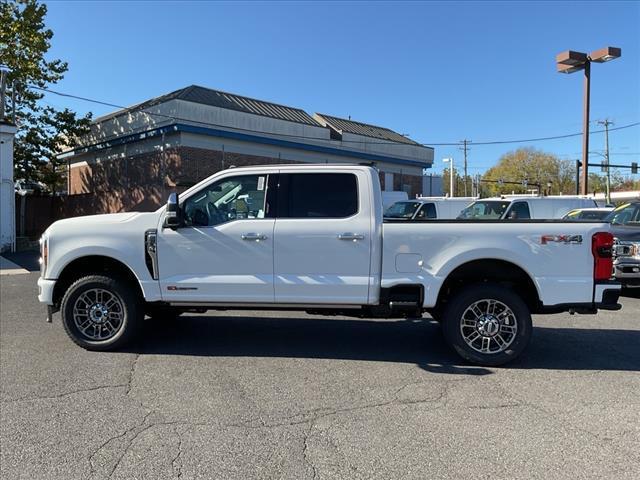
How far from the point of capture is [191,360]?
567 centimetres

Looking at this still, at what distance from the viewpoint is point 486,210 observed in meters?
15.9

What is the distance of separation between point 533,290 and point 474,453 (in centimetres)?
261

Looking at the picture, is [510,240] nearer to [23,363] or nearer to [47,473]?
[47,473]

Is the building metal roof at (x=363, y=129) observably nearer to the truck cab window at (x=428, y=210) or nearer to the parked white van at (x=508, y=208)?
the truck cab window at (x=428, y=210)

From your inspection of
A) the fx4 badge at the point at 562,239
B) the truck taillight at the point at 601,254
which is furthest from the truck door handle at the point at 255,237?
the truck taillight at the point at 601,254

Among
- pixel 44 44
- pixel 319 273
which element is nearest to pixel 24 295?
pixel 319 273

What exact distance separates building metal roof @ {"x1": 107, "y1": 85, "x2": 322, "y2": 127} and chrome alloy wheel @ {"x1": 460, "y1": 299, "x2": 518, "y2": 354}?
89.1ft

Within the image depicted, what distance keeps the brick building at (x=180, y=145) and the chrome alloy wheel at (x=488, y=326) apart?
19.4 meters

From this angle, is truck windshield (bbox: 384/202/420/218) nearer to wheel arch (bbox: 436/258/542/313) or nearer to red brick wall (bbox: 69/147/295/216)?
red brick wall (bbox: 69/147/295/216)

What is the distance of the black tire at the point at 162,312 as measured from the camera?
20.1ft

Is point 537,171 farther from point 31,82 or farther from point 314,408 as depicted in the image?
point 314,408

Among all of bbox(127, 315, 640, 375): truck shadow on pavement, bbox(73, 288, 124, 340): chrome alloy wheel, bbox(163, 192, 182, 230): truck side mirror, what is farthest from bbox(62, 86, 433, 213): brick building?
bbox(163, 192, 182, 230): truck side mirror

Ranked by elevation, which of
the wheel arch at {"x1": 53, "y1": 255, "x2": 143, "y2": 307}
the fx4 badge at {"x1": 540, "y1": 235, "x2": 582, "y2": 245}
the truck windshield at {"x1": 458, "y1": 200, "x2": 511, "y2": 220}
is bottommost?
the wheel arch at {"x1": 53, "y1": 255, "x2": 143, "y2": 307}

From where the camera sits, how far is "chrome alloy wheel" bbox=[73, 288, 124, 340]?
5918mm
